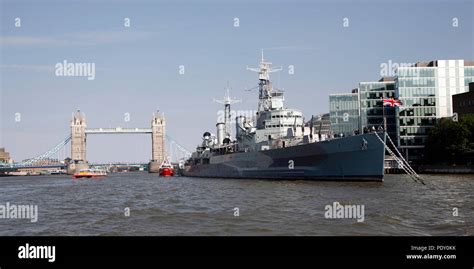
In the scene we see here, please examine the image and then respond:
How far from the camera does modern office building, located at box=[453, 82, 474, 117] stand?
7750 cm

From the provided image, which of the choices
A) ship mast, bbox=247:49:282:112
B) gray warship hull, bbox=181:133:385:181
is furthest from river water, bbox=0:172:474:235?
ship mast, bbox=247:49:282:112

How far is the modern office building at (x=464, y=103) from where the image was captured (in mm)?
77500

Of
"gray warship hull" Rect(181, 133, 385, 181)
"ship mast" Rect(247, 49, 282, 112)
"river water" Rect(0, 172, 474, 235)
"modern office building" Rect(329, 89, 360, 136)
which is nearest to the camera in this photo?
"river water" Rect(0, 172, 474, 235)

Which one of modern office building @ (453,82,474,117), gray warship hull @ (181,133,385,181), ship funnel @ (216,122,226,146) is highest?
modern office building @ (453,82,474,117)

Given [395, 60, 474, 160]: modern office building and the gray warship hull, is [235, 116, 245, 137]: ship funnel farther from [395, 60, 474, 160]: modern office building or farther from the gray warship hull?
[395, 60, 474, 160]: modern office building

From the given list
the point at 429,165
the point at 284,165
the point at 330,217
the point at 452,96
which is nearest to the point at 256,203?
the point at 330,217

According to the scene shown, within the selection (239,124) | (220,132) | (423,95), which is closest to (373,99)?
(423,95)
